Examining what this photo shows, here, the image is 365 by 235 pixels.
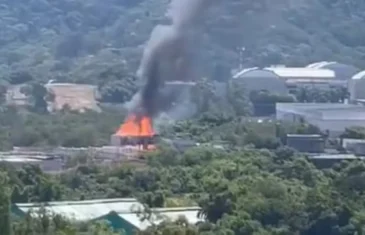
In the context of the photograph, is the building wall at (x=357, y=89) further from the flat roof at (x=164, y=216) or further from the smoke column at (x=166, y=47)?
the flat roof at (x=164, y=216)

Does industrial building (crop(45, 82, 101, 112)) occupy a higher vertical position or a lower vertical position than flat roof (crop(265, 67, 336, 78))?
A: lower

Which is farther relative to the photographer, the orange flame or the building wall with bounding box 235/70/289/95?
the building wall with bounding box 235/70/289/95

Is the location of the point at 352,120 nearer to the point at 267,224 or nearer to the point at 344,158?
the point at 344,158

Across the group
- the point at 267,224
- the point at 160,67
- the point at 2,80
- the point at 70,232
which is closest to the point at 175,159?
the point at 160,67

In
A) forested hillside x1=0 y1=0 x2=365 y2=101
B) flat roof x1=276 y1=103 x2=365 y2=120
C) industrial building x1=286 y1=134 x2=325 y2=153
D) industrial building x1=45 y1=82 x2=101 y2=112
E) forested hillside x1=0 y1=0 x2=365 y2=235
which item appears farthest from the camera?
forested hillside x1=0 y1=0 x2=365 y2=101

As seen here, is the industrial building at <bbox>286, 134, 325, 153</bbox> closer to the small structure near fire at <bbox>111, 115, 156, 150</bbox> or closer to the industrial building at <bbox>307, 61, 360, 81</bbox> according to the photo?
the small structure near fire at <bbox>111, 115, 156, 150</bbox>

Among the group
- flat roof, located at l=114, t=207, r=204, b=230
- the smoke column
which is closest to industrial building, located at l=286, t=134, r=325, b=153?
the smoke column
